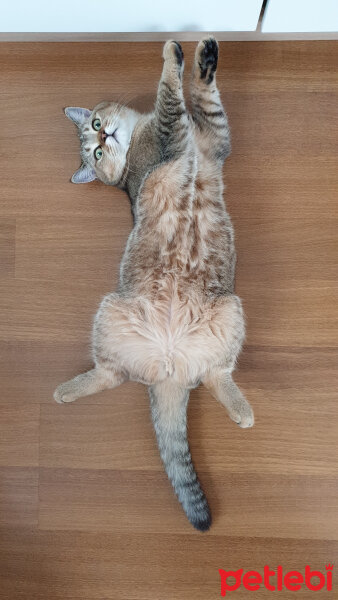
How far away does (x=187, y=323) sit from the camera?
1.49 m

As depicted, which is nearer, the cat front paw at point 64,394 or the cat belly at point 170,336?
the cat belly at point 170,336

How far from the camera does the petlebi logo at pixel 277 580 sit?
166cm

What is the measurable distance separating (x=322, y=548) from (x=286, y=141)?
1.44 meters

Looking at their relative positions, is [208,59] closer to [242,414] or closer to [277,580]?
[242,414]

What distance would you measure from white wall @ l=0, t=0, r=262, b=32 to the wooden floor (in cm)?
10

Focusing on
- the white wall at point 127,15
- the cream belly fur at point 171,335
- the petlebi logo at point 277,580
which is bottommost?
the petlebi logo at point 277,580

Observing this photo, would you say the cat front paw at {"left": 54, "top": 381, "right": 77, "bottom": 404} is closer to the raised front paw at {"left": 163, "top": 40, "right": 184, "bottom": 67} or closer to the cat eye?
the cat eye

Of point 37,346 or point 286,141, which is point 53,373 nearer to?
point 37,346

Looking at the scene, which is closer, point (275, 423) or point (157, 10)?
point (157, 10)

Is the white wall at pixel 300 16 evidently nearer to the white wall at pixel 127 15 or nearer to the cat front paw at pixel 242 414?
the white wall at pixel 127 15

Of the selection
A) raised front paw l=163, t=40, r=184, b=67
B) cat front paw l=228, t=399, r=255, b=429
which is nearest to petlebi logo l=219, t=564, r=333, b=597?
cat front paw l=228, t=399, r=255, b=429

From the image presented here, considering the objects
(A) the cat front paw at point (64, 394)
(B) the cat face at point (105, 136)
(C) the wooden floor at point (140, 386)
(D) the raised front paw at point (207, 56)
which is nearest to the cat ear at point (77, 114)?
(B) the cat face at point (105, 136)

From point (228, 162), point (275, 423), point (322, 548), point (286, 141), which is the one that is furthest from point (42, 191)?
point (322, 548)

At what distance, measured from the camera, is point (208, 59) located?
4.89 feet
